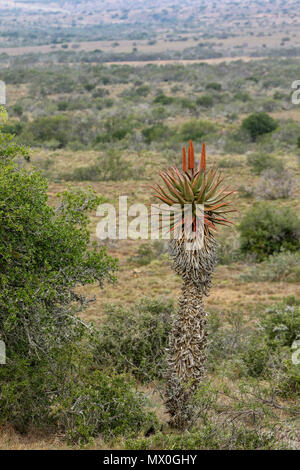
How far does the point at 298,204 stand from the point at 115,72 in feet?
136

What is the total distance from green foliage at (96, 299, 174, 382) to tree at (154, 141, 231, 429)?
1838 millimetres

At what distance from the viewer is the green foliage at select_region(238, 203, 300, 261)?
1387cm

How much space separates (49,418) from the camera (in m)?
6.09

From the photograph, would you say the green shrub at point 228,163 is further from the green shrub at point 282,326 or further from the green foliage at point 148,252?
the green shrub at point 282,326

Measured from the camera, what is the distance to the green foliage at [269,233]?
45.5 feet

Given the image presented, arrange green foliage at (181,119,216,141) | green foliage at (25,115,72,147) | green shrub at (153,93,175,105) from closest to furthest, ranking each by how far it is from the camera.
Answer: green foliage at (181,119,216,141) < green foliage at (25,115,72,147) < green shrub at (153,93,175,105)

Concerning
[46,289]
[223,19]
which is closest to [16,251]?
[46,289]

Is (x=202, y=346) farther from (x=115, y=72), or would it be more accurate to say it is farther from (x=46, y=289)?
(x=115, y=72)

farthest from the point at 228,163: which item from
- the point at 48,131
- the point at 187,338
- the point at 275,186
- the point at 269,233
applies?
the point at 187,338

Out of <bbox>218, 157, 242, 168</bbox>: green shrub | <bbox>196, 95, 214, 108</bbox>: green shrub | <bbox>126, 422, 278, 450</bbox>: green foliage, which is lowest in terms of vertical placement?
<bbox>126, 422, 278, 450</bbox>: green foliage

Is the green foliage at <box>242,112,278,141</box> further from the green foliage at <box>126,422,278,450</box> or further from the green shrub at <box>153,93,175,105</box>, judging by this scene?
the green foliage at <box>126,422,278,450</box>

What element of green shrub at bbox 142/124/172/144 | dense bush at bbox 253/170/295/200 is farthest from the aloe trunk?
green shrub at bbox 142/124/172/144

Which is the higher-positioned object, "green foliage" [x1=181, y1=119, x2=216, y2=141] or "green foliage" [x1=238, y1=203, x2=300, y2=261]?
"green foliage" [x1=181, y1=119, x2=216, y2=141]

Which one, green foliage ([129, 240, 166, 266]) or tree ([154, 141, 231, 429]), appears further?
green foliage ([129, 240, 166, 266])
